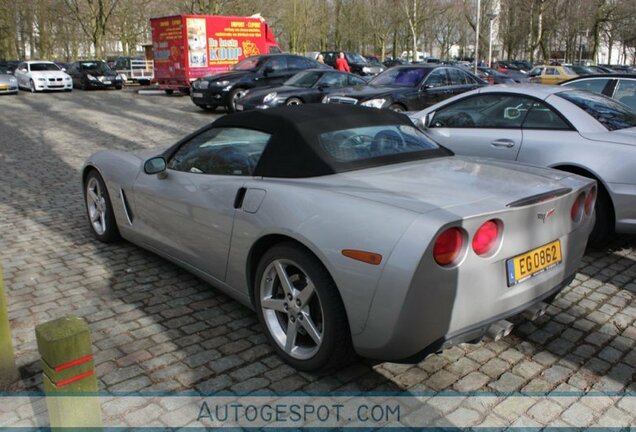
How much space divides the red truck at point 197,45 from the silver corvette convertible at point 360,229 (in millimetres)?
19463

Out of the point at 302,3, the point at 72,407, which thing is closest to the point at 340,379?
the point at 72,407

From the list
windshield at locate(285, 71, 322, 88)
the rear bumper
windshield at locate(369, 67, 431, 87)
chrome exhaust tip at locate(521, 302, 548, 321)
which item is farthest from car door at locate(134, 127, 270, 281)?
windshield at locate(285, 71, 322, 88)

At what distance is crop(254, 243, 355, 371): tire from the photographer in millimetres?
2922

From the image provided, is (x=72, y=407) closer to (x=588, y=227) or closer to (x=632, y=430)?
(x=632, y=430)

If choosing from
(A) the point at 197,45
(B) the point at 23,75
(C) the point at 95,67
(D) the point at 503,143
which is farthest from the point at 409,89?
(B) the point at 23,75

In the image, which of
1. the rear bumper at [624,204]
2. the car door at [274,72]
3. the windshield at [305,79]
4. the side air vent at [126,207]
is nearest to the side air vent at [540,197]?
the rear bumper at [624,204]

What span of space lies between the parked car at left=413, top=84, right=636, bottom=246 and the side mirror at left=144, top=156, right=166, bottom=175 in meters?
A: 3.14

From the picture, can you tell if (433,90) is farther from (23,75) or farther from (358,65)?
(358,65)

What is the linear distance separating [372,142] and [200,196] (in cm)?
120

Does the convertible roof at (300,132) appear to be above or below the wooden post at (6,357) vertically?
above

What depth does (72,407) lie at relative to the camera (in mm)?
2209

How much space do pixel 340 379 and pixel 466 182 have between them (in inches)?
51.1

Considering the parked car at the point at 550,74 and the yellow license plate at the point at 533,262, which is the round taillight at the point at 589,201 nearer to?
the yellow license plate at the point at 533,262

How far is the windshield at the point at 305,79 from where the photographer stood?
50.7ft
